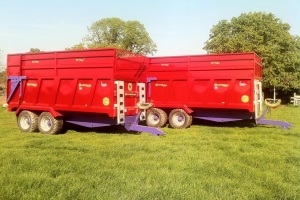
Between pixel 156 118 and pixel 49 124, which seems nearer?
pixel 49 124

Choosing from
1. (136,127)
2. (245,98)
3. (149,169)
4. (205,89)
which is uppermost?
(205,89)

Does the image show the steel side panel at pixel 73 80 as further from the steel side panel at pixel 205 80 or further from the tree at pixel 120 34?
the tree at pixel 120 34

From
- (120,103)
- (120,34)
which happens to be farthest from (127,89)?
(120,34)

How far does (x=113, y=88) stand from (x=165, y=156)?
3.62 meters

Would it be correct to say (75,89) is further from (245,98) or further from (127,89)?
(245,98)

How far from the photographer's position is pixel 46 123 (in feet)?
→ 37.7

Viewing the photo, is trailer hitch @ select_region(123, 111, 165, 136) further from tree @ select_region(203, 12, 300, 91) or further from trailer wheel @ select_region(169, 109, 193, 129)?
tree @ select_region(203, 12, 300, 91)

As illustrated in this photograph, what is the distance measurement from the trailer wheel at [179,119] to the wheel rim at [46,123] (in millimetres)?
4635

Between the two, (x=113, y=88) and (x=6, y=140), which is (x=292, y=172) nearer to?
(x=113, y=88)

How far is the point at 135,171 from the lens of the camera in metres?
5.87

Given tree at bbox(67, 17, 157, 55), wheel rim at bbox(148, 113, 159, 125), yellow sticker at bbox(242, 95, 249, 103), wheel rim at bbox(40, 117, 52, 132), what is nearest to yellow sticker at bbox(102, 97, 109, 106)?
wheel rim at bbox(40, 117, 52, 132)

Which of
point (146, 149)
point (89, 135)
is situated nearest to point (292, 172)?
point (146, 149)

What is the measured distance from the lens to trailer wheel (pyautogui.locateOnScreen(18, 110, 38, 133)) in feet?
37.7

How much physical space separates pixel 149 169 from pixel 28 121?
283 inches
